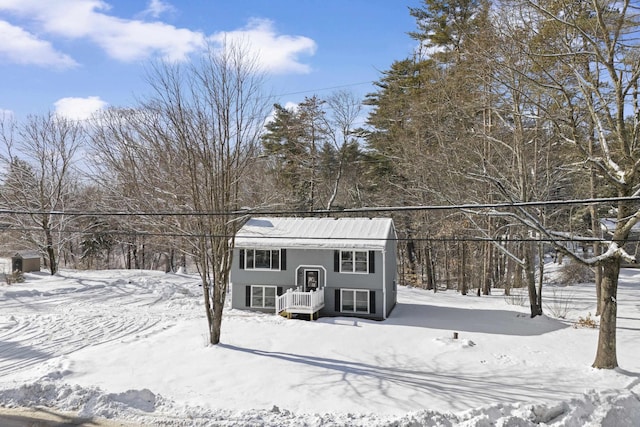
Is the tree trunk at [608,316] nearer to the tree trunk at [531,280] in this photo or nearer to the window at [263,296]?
the tree trunk at [531,280]

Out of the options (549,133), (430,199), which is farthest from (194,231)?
(430,199)

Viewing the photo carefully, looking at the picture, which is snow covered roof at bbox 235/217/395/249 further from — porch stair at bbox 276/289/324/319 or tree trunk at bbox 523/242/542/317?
tree trunk at bbox 523/242/542/317

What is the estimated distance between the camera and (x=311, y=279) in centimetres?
1948

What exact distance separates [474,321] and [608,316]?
6.91 meters

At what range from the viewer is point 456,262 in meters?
30.4

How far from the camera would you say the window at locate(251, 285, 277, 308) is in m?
19.9

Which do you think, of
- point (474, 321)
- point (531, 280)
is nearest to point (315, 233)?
point (474, 321)

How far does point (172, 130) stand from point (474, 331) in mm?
12577

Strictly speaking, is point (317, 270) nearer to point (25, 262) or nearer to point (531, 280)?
point (531, 280)

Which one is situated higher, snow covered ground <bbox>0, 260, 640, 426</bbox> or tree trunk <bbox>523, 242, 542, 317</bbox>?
tree trunk <bbox>523, 242, 542, 317</bbox>

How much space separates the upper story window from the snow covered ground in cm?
216

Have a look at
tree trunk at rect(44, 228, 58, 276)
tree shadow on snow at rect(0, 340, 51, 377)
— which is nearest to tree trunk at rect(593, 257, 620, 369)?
tree shadow on snow at rect(0, 340, 51, 377)

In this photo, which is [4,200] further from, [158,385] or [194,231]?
[158,385]

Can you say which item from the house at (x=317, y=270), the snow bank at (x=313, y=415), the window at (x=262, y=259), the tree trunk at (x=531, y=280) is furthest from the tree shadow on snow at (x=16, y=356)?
the tree trunk at (x=531, y=280)
